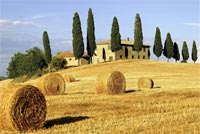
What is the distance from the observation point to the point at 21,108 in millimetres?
15344

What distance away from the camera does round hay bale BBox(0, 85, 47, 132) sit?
14977mm

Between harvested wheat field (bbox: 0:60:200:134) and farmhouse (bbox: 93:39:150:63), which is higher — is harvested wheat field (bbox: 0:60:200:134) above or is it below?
below

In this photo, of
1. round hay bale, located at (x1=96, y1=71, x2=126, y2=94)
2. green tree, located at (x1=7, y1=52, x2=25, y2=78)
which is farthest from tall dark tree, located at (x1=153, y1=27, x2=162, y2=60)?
round hay bale, located at (x1=96, y1=71, x2=126, y2=94)

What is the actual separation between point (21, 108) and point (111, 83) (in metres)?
13.9

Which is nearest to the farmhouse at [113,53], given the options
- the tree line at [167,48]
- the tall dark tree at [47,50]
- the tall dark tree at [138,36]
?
the tree line at [167,48]

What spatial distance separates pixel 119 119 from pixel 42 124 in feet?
10.1

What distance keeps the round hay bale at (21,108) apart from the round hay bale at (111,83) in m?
13.0

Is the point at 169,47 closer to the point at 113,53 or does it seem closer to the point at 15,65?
the point at 113,53

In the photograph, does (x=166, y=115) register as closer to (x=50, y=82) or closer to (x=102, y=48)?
(x=50, y=82)

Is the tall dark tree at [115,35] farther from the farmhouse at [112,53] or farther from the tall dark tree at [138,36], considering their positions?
the farmhouse at [112,53]

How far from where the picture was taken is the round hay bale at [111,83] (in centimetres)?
2877

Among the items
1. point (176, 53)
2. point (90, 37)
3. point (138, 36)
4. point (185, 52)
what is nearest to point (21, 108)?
point (90, 37)

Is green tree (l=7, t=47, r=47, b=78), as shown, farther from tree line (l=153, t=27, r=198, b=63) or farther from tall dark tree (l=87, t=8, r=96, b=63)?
tree line (l=153, t=27, r=198, b=63)

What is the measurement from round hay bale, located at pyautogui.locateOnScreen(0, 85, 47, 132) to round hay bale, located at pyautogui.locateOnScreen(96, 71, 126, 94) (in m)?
13.0
